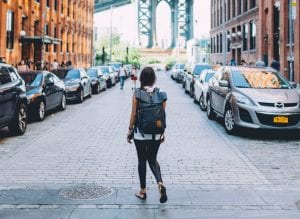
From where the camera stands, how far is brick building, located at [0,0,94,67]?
29.5 meters

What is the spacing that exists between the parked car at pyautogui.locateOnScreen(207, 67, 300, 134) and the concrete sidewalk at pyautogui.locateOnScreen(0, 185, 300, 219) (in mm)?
4509

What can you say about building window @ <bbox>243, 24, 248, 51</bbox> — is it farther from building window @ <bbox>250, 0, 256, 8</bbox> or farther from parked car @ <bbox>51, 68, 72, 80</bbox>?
parked car @ <bbox>51, 68, 72, 80</bbox>

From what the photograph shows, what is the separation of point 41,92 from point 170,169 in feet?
26.0

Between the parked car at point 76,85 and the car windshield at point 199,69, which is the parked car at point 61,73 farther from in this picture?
the car windshield at point 199,69

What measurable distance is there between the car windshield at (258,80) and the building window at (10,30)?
1992 centimetres

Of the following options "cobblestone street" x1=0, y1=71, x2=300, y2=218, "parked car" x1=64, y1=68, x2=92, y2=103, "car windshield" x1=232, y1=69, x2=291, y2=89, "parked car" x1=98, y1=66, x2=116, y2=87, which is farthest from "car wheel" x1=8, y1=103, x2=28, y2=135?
"parked car" x1=98, y1=66, x2=116, y2=87

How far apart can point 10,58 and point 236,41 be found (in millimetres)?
25455

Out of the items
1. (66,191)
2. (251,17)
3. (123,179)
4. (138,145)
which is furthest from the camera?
(251,17)

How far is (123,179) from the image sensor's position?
7219 millimetres

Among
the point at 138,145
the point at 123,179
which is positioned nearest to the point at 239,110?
the point at 123,179

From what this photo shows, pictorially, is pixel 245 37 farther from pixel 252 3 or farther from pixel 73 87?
pixel 73 87

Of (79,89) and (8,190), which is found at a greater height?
(79,89)

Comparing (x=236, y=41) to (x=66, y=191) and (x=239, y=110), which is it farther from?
(x=66, y=191)

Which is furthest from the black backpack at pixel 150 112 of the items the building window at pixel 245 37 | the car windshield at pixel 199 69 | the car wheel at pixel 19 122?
the building window at pixel 245 37
